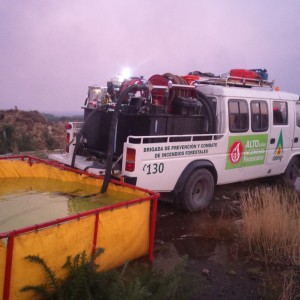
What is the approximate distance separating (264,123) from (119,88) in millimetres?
3136

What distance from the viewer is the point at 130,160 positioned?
5.62 metres

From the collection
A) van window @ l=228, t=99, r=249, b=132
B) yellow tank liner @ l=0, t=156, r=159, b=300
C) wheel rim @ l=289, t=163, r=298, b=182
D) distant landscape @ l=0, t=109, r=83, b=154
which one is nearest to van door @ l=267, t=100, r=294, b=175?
wheel rim @ l=289, t=163, r=298, b=182

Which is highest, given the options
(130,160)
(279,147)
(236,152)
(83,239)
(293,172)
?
(279,147)

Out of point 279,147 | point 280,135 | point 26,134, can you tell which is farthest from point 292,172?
point 26,134

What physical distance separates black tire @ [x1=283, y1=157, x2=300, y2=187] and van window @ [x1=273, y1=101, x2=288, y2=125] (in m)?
1.17

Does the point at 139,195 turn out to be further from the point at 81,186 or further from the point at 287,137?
the point at 287,137

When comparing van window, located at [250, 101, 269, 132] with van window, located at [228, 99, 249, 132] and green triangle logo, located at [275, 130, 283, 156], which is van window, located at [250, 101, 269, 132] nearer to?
van window, located at [228, 99, 249, 132]

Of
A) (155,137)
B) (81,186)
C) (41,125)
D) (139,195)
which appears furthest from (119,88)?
(41,125)

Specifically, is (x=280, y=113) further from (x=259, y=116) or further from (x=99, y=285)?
(x=99, y=285)

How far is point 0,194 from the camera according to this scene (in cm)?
509

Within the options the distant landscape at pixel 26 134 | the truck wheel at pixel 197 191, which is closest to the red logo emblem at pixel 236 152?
the truck wheel at pixel 197 191

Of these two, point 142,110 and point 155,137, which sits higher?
point 142,110

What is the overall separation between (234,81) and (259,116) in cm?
96

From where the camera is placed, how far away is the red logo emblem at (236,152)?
7184 mm
